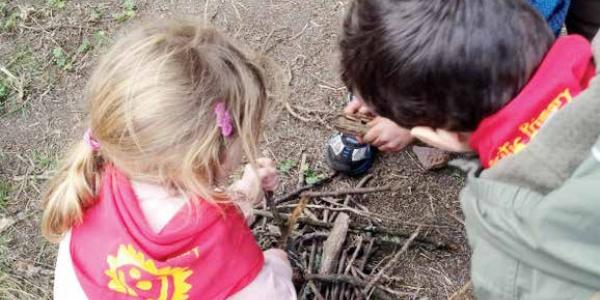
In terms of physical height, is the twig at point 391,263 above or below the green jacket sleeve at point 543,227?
below

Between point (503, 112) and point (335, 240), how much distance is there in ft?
3.24

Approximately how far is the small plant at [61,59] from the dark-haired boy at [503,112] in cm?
178

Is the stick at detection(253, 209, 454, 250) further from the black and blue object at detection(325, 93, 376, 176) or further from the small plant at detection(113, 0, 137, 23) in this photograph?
the small plant at detection(113, 0, 137, 23)

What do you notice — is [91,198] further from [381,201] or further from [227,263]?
[381,201]

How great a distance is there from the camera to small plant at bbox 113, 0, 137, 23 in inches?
126

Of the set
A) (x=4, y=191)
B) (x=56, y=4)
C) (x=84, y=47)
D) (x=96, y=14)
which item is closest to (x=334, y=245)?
(x=4, y=191)

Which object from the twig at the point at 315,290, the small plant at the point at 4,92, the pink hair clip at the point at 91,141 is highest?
the pink hair clip at the point at 91,141

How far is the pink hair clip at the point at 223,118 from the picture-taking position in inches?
63.3

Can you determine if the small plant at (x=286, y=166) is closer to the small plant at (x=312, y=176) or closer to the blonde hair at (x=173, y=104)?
A: the small plant at (x=312, y=176)

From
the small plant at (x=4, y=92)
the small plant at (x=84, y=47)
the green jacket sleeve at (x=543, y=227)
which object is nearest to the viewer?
the green jacket sleeve at (x=543, y=227)

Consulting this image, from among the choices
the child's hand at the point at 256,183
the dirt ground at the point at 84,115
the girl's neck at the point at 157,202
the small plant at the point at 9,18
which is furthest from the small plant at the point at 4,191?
the girl's neck at the point at 157,202

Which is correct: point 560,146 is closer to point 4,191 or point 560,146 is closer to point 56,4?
point 4,191

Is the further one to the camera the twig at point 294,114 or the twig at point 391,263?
the twig at point 294,114

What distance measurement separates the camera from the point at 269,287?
1864 mm
